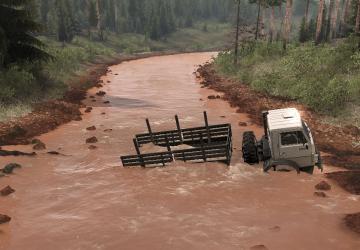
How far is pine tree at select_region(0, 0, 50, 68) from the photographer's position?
25672mm

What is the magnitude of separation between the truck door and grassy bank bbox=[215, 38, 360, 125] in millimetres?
9218

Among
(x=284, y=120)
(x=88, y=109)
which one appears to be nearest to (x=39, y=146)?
(x=88, y=109)

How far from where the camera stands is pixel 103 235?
1144cm

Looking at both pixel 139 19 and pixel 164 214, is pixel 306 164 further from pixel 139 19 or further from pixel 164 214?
pixel 139 19

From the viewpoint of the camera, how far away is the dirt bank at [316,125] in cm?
1728

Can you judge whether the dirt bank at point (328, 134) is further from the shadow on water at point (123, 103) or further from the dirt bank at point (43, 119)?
the dirt bank at point (43, 119)

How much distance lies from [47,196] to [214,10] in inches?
6475

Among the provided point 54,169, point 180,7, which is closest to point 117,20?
point 180,7

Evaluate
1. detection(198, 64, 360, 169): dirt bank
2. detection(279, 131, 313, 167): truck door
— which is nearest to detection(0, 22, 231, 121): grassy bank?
detection(198, 64, 360, 169): dirt bank

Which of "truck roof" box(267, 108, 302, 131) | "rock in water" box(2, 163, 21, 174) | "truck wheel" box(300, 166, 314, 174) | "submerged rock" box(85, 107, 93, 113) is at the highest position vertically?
"truck roof" box(267, 108, 302, 131)

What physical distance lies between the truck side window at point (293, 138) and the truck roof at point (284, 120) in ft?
0.82

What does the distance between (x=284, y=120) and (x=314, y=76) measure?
14.4 meters

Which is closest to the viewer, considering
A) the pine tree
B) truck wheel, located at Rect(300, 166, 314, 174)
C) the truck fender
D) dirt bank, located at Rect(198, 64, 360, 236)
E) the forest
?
the truck fender

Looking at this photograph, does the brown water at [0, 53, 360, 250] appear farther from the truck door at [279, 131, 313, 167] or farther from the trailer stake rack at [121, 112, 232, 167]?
the truck door at [279, 131, 313, 167]
